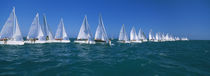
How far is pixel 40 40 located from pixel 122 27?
→ 41005 mm

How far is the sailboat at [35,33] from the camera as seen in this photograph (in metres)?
47.0

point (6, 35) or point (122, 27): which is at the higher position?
point (122, 27)

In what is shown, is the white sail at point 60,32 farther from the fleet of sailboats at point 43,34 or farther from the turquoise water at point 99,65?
the turquoise water at point 99,65

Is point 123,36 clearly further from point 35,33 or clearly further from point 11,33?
point 11,33

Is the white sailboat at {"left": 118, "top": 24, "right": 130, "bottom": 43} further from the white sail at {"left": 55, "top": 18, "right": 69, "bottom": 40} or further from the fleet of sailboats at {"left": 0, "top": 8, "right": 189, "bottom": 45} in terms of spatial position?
the white sail at {"left": 55, "top": 18, "right": 69, "bottom": 40}

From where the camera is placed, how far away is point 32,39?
47.2 metres

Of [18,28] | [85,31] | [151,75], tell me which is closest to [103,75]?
[151,75]

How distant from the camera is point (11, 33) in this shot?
35625mm

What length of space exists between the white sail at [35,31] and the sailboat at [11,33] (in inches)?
444

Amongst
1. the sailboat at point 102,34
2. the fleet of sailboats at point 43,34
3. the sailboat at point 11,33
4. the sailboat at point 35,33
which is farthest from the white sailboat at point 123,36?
the sailboat at point 11,33

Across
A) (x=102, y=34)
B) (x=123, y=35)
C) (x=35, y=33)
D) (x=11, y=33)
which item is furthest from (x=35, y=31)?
(x=123, y=35)

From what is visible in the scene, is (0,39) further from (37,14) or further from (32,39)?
(37,14)

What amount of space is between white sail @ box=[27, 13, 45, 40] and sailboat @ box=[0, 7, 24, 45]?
11.3 metres

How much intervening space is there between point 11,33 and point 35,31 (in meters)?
12.4
